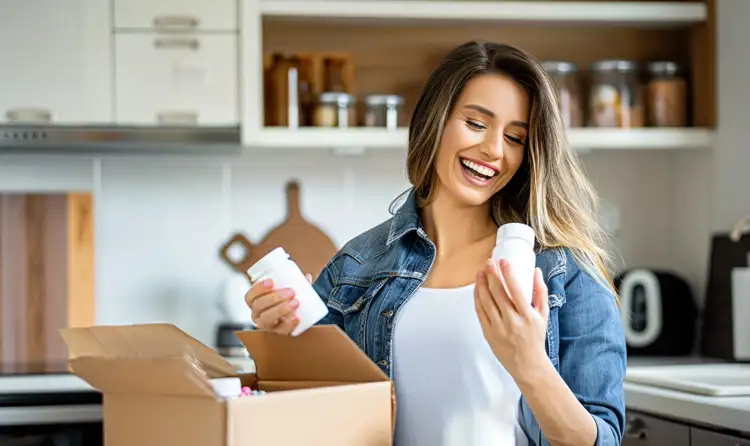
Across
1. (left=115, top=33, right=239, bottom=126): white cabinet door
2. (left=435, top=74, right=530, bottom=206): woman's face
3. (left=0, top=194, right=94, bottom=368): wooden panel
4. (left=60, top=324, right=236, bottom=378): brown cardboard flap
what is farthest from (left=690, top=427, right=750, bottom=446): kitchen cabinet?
(left=0, top=194, right=94, bottom=368): wooden panel

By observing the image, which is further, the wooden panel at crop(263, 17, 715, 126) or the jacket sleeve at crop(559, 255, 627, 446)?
the wooden panel at crop(263, 17, 715, 126)

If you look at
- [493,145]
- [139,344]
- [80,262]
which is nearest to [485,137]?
[493,145]

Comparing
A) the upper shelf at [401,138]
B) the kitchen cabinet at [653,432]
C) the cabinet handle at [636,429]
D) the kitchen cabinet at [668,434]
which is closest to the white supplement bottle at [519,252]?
the kitchen cabinet at [668,434]

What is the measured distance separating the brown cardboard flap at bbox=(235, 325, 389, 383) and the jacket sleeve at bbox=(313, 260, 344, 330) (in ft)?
0.60

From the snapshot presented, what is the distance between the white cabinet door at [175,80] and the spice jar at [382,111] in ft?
1.21

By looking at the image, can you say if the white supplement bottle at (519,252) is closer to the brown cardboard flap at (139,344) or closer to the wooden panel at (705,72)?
the brown cardboard flap at (139,344)

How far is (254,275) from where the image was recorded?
119 centimetres

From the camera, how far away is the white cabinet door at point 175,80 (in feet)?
8.70

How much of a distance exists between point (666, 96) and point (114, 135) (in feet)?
5.01

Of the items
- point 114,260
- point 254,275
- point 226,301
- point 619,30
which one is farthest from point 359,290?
point 619,30

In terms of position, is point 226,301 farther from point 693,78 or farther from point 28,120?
point 693,78

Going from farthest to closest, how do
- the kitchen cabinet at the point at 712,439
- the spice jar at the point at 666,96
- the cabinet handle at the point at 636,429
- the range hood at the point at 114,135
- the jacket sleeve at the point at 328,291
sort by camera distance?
the spice jar at the point at 666,96
the range hood at the point at 114,135
the cabinet handle at the point at 636,429
the kitchen cabinet at the point at 712,439
the jacket sleeve at the point at 328,291

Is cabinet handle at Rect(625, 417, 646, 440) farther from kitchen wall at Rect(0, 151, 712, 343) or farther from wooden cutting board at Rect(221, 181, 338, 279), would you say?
wooden cutting board at Rect(221, 181, 338, 279)

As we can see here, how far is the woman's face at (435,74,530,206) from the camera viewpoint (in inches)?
52.6
